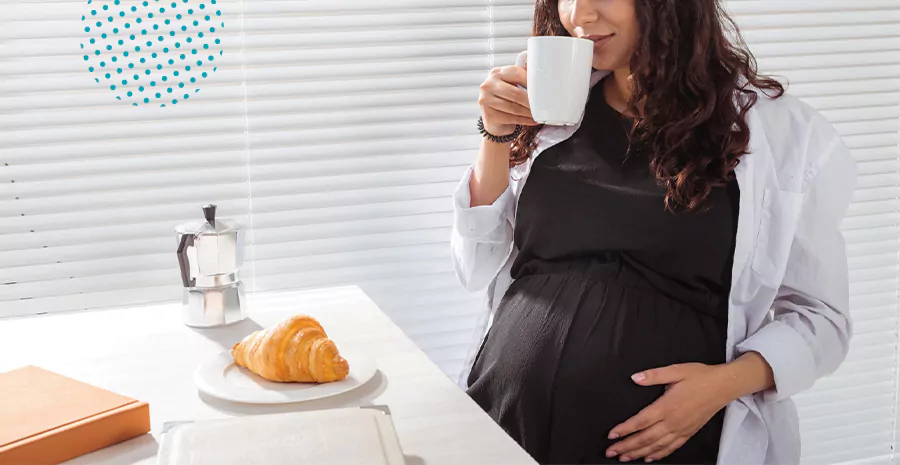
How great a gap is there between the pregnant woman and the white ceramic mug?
18cm

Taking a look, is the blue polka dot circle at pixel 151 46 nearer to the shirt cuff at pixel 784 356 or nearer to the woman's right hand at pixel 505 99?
the woman's right hand at pixel 505 99

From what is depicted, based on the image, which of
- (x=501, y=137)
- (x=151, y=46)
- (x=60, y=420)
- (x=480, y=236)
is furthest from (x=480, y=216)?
(x=60, y=420)

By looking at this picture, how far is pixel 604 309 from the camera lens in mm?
1367

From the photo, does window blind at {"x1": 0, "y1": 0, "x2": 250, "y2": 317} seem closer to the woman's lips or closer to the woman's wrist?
the woman's lips

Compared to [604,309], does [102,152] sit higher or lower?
higher

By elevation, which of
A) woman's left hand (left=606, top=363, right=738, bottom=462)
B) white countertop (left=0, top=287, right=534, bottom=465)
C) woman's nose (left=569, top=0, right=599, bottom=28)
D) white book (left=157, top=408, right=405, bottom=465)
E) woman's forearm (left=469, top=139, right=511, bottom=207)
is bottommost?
woman's left hand (left=606, top=363, right=738, bottom=462)

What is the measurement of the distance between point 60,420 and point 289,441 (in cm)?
25

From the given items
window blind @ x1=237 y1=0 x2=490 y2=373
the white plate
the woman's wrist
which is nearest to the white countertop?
the white plate

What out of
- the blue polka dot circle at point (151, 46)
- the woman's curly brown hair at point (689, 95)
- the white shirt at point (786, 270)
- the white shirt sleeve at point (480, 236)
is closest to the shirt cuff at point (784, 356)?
the white shirt at point (786, 270)

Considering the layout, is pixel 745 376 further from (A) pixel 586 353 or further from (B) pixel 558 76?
(B) pixel 558 76

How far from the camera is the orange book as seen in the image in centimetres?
84

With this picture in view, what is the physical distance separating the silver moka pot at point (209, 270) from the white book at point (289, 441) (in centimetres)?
48

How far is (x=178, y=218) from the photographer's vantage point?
176 centimetres

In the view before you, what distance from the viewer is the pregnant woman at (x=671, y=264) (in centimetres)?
133
